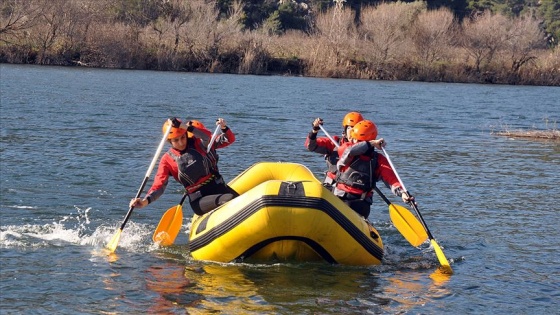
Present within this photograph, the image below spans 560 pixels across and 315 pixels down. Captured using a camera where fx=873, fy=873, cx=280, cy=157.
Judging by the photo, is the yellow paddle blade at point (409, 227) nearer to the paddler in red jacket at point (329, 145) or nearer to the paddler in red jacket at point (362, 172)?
the paddler in red jacket at point (362, 172)

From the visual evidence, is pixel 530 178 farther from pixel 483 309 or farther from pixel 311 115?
pixel 311 115

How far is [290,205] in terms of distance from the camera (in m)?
8.02

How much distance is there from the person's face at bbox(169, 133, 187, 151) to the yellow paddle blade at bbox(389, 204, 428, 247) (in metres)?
2.40

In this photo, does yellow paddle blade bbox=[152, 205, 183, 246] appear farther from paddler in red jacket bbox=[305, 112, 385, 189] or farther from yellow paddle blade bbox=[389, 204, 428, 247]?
yellow paddle blade bbox=[389, 204, 428, 247]

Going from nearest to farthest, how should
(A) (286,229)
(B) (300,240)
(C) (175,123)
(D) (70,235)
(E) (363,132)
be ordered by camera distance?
(A) (286,229), (B) (300,240), (C) (175,123), (E) (363,132), (D) (70,235)

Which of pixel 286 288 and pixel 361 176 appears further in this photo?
pixel 361 176

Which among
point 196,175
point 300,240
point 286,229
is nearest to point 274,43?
point 196,175

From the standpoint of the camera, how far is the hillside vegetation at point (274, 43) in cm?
4447

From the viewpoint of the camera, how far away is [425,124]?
25.1m

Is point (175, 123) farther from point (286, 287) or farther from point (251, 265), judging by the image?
point (286, 287)

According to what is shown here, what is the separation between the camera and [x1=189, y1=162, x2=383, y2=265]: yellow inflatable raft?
8062 millimetres

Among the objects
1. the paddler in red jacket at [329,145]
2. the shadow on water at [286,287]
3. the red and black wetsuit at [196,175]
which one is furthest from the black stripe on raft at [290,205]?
the paddler in red jacket at [329,145]

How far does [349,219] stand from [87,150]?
30.1 feet

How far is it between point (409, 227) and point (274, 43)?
39.7 metres
